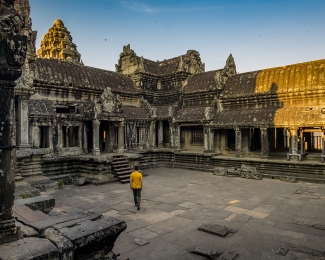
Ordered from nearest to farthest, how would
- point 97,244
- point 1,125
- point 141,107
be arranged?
point 1,125
point 97,244
point 141,107

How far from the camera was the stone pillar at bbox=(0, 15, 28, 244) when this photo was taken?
137 inches

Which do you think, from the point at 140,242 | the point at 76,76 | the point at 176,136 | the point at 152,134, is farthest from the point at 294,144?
the point at 76,76

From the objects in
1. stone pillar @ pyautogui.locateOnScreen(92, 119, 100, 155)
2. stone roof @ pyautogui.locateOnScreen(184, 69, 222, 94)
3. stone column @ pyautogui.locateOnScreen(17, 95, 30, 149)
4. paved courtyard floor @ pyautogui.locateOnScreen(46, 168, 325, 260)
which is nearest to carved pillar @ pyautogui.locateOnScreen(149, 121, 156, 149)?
stone roof @ pyautogui.locateOnScreen(184, 69, 222, 94)

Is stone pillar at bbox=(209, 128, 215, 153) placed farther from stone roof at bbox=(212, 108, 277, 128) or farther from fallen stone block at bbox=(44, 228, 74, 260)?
fallen stone block at bbox=(44, 228, 74, 260)

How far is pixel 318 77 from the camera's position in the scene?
563 inches

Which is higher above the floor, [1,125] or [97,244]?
[1,125]

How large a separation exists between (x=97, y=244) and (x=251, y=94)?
14308 millimetres

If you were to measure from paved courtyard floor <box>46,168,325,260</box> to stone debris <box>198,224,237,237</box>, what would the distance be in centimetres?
12

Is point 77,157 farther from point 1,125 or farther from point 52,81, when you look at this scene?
point 1,125

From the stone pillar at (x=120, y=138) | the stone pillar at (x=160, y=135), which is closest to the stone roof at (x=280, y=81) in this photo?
the stone pillar at (x=160, y=135)

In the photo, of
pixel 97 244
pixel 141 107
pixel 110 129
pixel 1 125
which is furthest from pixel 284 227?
pixel 141 107

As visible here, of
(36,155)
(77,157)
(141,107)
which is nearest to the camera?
(36,155)

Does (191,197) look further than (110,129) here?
No

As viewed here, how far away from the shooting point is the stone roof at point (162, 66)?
70.1 feet
